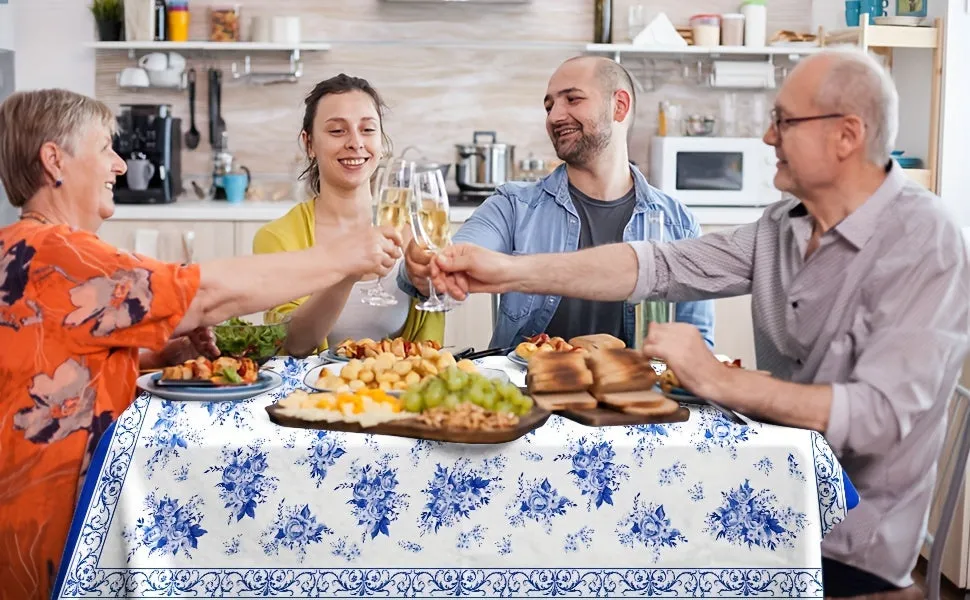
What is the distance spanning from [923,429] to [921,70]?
3.32 metres

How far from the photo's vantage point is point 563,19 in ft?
17.0

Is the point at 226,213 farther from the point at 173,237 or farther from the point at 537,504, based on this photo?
the point at 537,504

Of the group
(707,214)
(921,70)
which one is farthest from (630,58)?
(921,70)

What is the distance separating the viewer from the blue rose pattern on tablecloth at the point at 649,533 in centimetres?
166

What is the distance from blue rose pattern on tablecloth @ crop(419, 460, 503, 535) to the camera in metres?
1.65

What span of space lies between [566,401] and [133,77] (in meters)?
3.84

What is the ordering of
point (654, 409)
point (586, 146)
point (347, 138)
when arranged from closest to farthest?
point (654, 409) < point (347, 138) < point (586, 146)

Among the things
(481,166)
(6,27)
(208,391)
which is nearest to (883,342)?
(208,391)

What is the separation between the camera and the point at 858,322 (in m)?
1.84

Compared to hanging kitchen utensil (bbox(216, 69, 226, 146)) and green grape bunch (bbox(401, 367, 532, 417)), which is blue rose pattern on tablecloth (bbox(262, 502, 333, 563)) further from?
hanging kitchen utensil (bbox(216, 69, 226, 146))

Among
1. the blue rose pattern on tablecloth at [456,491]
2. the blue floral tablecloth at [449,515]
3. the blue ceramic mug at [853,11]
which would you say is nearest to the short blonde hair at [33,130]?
the blue floral tablecloth at [449,515]

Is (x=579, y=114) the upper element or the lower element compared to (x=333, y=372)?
upper

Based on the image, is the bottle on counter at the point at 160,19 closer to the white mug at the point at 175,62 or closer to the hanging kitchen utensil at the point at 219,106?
the white mug at the point at 175,62

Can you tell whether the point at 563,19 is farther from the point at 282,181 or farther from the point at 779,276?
the point at 779,276
